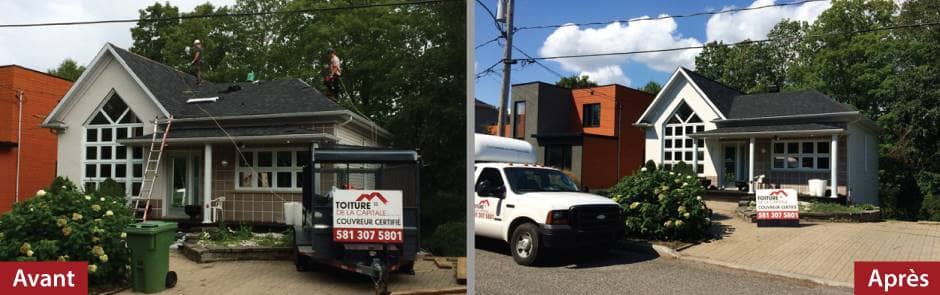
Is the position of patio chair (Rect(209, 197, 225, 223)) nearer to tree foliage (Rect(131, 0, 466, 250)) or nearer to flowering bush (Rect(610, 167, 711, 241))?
tree foliage (Rect(131, 0, 466, 250))

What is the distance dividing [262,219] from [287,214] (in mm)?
155

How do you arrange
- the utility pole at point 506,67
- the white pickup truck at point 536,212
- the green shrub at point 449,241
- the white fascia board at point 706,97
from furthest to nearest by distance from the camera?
the green shrub at point 449,241
the white pickup truck at point 536,212
the white fascia board at point 706,97
the utility pole at point 506,67

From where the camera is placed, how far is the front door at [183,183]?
319 cm

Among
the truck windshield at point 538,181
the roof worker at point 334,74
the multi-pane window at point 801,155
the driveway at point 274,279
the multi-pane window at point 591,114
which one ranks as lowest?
the driveway at point 274,279

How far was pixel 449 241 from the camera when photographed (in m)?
3.50

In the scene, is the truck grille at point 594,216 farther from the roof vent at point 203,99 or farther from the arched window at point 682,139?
the roof vent at point 203,99

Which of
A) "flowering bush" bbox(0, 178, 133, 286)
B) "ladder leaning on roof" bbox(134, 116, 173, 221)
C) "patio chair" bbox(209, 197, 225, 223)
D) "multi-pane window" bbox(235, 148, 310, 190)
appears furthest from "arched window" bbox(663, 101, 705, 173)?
"flowering bush" bbox(0, 178, 133, 286)

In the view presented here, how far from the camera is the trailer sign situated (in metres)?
3.21

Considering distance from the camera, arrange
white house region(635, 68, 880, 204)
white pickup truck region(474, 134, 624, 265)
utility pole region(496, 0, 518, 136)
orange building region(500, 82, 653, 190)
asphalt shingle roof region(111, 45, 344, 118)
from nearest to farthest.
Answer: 1. utility pole region(496, 0, 518, 136)
2. orange building region(500, 82, 653, 190)
3. white house region(635, 68, 880, 204)
4. white pickup truck region(474, 134, 624, 265)
5. asphalt shingle roof region(111, 45, 344, 118)

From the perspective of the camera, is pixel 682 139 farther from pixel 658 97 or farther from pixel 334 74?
pixel 334 74

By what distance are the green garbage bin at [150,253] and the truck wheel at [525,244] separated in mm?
1915

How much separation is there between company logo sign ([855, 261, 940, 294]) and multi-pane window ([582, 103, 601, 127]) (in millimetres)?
1529

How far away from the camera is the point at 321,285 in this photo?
3414 millimetres

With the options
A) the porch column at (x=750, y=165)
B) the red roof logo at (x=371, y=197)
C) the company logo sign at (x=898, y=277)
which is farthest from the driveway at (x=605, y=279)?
the red roof logo at (x=371, y=197)
